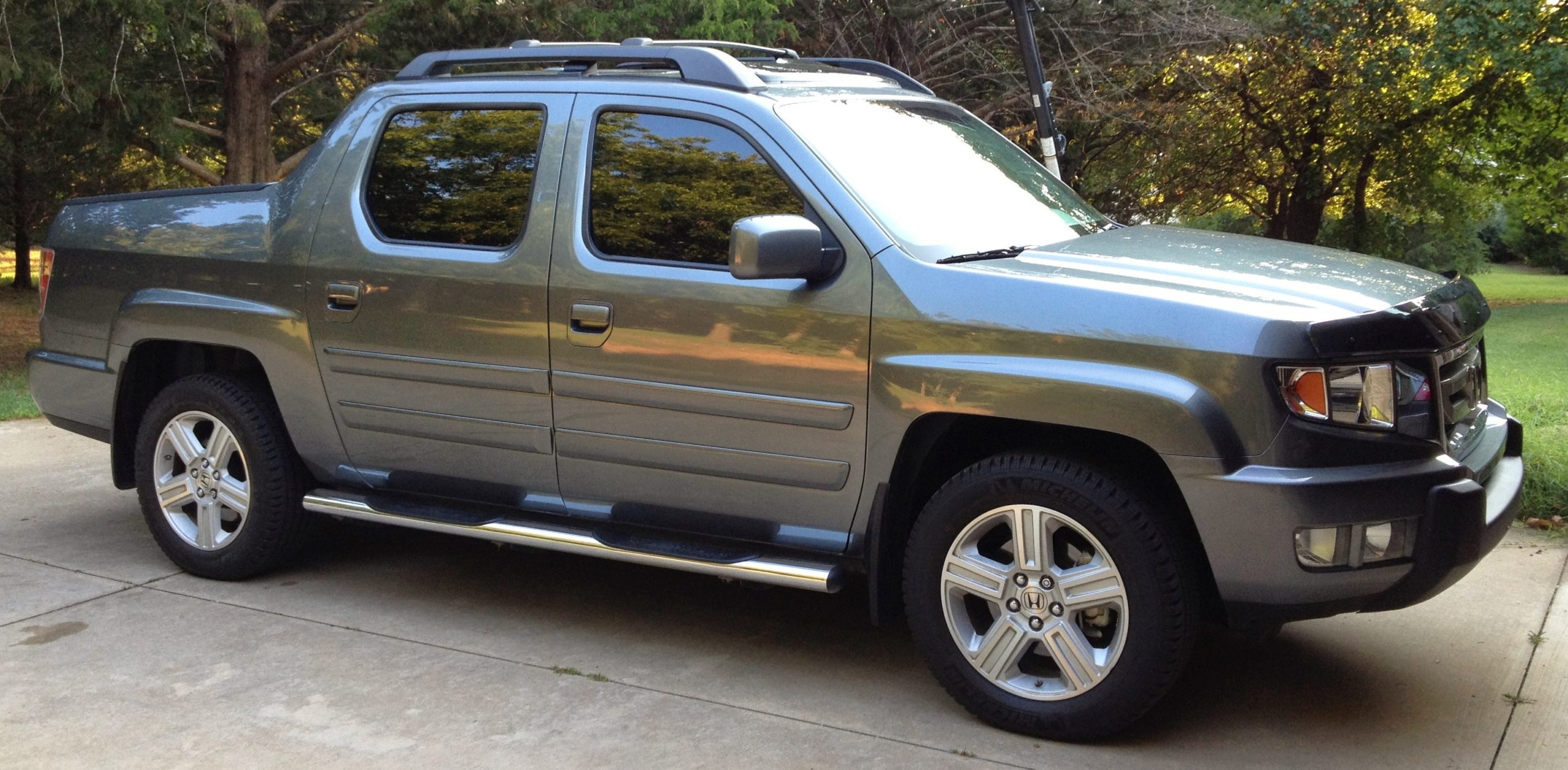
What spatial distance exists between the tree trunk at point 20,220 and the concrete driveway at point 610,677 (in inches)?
628

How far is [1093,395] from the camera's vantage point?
145 inches

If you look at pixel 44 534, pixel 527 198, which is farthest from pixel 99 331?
pixel 527 198

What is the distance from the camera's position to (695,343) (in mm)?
4266

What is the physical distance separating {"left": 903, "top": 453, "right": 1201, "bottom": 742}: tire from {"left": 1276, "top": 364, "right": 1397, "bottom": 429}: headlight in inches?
18.8

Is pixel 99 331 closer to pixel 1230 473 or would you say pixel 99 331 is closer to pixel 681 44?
pixel 681 44

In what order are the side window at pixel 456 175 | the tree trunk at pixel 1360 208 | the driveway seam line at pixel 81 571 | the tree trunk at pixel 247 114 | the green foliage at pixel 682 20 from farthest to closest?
the tree trunk at pixel 1360 208
the tree trunk at pixel 247 114
the green foliage at pixel 682 20
the driveway seam line at pixel 81 571
the side window at pixel 456 175

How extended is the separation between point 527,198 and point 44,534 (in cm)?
303

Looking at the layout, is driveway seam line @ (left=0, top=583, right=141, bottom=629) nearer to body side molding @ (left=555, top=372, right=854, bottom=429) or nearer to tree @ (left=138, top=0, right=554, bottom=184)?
body side molding @ (left=555, top=372, right=854, bottom=429)

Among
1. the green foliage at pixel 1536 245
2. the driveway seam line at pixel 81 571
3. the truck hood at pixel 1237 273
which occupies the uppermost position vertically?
the truck hood at pixel 1237 273

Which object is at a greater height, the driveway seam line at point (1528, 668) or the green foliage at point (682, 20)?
the green foliage at point (682, 20)

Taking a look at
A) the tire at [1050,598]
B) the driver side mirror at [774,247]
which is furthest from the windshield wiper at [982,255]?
the tire at [1050,598]

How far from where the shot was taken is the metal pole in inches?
329

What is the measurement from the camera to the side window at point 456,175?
15.5 feet

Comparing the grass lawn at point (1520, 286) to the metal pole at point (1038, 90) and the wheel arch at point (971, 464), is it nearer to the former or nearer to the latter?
the metal pole at point (1038, 90)
